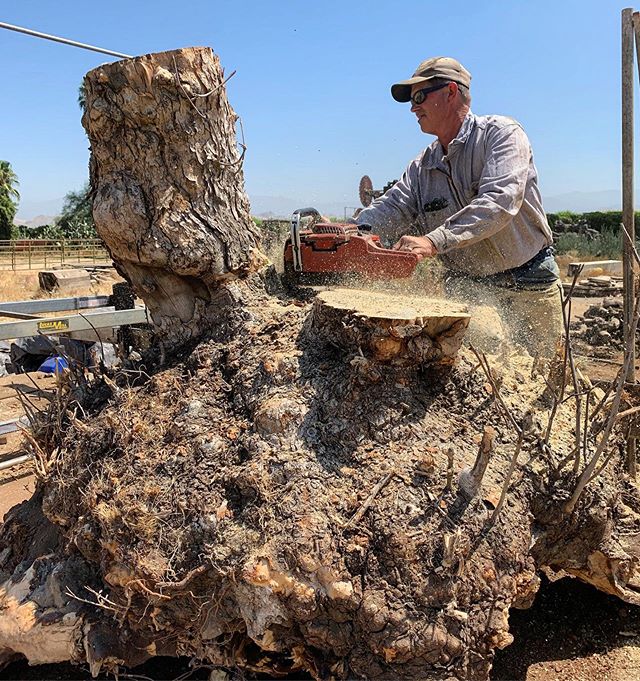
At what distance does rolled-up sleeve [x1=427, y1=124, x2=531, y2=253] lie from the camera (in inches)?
102

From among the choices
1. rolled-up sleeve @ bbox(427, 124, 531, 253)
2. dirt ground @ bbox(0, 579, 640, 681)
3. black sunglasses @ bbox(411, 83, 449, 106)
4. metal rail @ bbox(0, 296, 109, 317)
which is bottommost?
dirt ground @ bbox(0, 579, 640, 681)

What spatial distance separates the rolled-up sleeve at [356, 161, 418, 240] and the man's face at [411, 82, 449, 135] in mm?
375

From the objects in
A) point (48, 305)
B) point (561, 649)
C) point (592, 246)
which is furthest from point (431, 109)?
point (592, 246)

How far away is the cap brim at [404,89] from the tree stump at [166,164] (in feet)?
2.85

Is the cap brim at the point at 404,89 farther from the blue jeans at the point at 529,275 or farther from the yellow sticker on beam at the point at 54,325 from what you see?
the yellow sticker on beam at the point at 54,325

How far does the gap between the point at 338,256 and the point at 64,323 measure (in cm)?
272

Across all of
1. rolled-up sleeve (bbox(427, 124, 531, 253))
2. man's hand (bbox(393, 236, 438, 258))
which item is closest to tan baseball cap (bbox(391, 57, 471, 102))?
rolled-up sleeve (bbox(427, 124, 531, 253))

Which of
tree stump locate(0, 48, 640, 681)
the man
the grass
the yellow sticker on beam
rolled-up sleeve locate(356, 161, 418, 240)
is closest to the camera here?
tree stump locate(0, 48, 640, 681)

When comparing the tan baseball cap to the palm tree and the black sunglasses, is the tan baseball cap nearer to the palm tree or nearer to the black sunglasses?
the black sunglasses

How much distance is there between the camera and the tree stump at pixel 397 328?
2082 millimetres

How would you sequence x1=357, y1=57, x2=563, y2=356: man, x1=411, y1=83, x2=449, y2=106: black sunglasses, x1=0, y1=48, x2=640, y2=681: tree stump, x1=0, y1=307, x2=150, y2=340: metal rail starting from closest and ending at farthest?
x1=0, y1=48, x2=640, y2=681: tree stump
x1=357, y1=57, x2=563, y2=356: man
x1=411, y1=83, x2=449, y2=106: black sunglasses
x1=0, y1=307, x2=150, y2=340: metal rail

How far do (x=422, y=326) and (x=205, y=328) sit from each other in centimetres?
110

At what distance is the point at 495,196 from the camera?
262 cm

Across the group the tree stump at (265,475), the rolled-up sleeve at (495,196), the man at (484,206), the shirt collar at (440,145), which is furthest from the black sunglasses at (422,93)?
the tree stump at (265,475)
